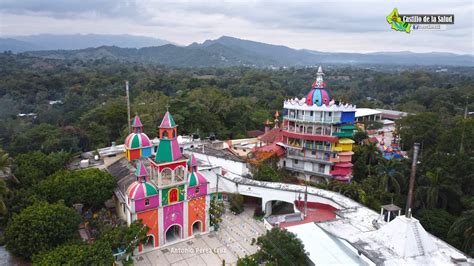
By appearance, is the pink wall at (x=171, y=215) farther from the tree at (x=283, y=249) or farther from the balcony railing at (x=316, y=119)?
the balcony railing at (x=316, y=119)

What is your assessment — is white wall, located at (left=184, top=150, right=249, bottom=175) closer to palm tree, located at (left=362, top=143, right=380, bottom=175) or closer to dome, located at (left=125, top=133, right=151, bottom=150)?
dome, located at (left=125, top=133, right=151, bottom=150)

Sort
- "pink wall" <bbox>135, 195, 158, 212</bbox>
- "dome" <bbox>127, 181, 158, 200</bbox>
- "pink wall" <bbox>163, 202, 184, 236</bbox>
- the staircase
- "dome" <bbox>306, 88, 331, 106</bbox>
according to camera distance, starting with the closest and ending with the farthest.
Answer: the staircase, "dome" <bbox>127, 181, 158, 200</bbox>, "pink wall" <bbox>135, 195, 158, 212</bbox>, "pink wall" <bbox>163, 202, 184, 236</bbox>, "dome" <bbox>306, 88, 331, 106</bbox>

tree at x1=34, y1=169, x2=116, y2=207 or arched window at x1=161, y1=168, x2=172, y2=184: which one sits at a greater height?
arched window at x1=161, y1=168, x2=172, y2=184

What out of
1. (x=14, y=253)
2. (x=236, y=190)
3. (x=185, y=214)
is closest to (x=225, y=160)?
(x=236, y=190)

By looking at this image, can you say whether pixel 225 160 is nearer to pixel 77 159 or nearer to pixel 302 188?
pixel 302 188

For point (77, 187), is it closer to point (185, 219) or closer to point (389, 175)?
point (185, 219)

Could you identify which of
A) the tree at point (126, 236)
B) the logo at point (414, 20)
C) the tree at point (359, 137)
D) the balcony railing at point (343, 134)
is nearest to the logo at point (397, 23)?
the logo at point (414, 20)

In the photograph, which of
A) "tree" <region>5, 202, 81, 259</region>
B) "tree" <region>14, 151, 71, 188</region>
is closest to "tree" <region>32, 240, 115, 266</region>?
"tree" <region>5, 202, 81, 259</region>
